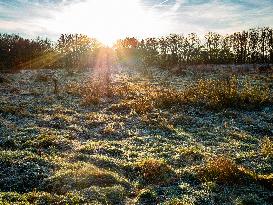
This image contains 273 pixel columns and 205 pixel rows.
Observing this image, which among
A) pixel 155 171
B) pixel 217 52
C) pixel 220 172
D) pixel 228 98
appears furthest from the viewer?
pixel 217 52

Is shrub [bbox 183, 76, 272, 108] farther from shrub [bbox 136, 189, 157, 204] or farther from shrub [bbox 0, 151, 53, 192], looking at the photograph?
shrub [bbox 136, 189, 157, 204]

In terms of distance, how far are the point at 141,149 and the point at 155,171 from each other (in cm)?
369

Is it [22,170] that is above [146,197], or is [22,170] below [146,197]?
above

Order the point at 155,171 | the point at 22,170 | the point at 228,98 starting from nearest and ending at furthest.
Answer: the point at 22,170, the point at 155,171, the point at 228,98

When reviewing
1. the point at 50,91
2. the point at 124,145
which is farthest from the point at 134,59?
the point at 124,145

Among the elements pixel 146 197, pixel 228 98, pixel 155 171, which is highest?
pixel 228 98

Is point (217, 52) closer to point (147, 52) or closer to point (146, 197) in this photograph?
point (147, 52)

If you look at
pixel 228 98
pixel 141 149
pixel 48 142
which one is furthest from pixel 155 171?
pixel 228 98

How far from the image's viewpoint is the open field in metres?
12.8

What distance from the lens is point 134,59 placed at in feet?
343

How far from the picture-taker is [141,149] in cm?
1823

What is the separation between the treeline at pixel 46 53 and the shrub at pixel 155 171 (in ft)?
188

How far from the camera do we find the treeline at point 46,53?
254ft

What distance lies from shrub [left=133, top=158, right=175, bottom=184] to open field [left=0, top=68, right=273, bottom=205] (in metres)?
0.04
